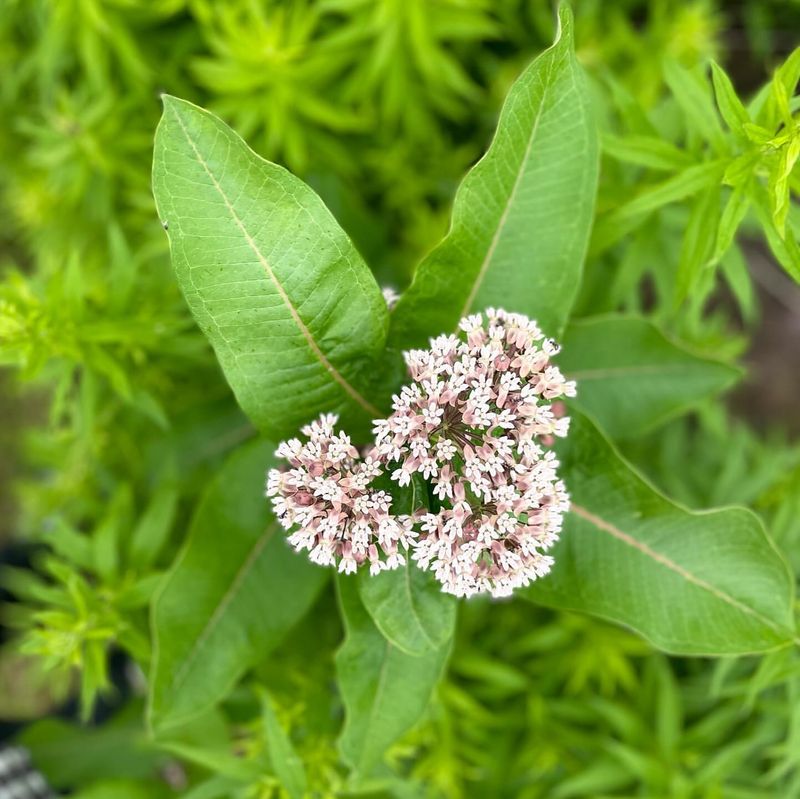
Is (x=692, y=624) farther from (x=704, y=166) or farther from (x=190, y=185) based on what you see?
(x=190, y=185)

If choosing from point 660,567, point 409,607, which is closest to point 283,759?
point 409,607

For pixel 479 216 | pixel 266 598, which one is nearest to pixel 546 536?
pixel 479 216

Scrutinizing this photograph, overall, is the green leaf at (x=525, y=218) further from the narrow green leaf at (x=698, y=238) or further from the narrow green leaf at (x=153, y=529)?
the narrow green leaf at (x=153, y=529)

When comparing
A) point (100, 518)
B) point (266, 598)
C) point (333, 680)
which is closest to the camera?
point (266, 598)

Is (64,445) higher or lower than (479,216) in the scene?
lower

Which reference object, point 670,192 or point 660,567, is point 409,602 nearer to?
point 660,567

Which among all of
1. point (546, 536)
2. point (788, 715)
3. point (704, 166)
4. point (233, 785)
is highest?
point (704, 166)
